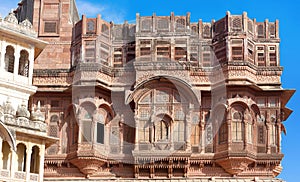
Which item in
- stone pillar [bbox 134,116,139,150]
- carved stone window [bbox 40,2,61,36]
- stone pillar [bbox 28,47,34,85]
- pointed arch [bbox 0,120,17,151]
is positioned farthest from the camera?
carved stone window [bbox 40,2,61,36]

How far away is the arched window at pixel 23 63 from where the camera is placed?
31.4 metres

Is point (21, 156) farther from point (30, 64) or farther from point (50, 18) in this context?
point (50, 18)

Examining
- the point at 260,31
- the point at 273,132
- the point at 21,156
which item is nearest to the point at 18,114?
the point at 21,156

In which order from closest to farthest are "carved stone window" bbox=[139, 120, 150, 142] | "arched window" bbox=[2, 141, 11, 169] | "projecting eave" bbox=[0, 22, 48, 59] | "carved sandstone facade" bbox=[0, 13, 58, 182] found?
"carved sandstone facade" bbox=[0, 13, 58, 182]
"arched window" bbox=[2, 141, 11, 169]
"projecting eave" bbox=[0, 22, 48, 59]
"carved stone window" bbox=[139, 120, 150, 142]

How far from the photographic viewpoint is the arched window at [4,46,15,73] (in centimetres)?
3089

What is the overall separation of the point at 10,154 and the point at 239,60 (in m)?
13.4

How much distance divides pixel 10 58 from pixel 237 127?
11.5 meters

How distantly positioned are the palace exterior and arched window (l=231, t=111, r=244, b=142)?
0.05 m

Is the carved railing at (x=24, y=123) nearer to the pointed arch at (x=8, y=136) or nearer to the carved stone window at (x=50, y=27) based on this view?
the pointed arch at (x=8, y=136)

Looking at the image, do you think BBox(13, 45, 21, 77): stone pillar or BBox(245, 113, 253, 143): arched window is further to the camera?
BBox(245, 113, 253, 143): arched window

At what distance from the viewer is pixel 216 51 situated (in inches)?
1503

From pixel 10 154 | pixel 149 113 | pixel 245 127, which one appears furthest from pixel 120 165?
pixel 10 154

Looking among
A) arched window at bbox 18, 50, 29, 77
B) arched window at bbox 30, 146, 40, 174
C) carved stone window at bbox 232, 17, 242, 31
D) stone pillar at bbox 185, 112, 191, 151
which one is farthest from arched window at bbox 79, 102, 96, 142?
carved stone window at bbox 232, 17, 242, 31

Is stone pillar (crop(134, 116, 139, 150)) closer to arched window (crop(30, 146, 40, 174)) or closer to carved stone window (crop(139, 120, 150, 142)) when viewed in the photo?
carved stone window (crop(139, 120, 150, 142))
